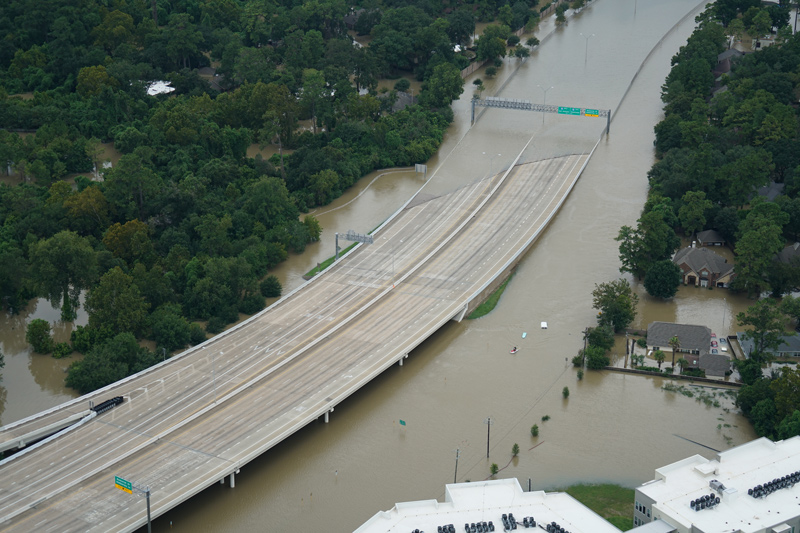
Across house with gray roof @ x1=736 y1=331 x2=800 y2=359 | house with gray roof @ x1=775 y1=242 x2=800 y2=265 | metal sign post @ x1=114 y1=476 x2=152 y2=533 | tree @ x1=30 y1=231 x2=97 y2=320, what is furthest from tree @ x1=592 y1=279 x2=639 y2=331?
tree @ x1=30 y1=231 x2=97 y2=320

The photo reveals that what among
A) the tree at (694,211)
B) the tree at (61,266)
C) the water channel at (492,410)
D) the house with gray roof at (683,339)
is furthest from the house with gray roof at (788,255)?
the tree at (61,266)

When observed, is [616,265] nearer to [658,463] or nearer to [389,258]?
[389,258]

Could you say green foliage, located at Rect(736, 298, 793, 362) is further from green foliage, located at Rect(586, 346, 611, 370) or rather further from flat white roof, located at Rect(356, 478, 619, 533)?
flat white roof, located at Rect(356, 478, 619, 533)

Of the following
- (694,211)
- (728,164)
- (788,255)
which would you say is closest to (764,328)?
(788,255)

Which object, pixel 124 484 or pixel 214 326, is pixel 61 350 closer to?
pixel 214 326

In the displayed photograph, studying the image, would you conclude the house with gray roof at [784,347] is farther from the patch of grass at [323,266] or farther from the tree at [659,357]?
the patch of grass at [323,266]

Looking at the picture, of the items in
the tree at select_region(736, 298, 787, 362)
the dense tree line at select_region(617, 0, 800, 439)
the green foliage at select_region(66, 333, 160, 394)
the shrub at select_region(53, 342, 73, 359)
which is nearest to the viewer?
the green foliage at select_region(66, 333, 160, 394)
